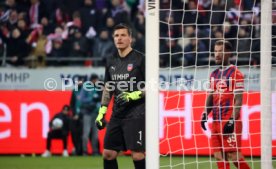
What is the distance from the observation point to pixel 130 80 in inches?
318

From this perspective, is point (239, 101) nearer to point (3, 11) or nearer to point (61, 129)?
point (61, 129)

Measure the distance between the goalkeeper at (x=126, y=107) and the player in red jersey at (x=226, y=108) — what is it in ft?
4.07

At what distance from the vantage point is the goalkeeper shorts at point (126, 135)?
799 centimetres

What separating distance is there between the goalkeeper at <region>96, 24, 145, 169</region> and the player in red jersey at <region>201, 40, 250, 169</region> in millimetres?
1241

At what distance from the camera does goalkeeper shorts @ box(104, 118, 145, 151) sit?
7.99m

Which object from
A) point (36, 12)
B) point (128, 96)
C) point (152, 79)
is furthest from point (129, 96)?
point (36, 12)

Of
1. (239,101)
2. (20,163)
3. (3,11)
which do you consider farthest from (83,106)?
(239,101)

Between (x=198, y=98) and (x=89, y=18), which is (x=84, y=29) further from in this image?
(x=198, y=98)

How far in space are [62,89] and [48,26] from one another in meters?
2.91

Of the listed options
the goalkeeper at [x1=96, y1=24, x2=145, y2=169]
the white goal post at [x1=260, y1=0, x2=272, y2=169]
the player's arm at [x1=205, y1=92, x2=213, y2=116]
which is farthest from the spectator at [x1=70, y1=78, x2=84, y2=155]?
the white goal post at [x1=260, y1=0, x2=272, y2=169]

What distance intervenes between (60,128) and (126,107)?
18.1 ft

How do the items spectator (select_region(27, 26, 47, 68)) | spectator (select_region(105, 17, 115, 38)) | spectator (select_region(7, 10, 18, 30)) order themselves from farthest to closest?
spectator (select_region(7, 10, 18, 30)) < spectator (select_region(105, 17, 115, 38)) < spectator (select_region(27, 26, 47, 68))

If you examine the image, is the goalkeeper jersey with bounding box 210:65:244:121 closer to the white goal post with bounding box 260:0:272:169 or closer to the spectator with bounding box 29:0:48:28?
the white goal post with bounding box 260:0:272:169

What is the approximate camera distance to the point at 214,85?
916 cm
